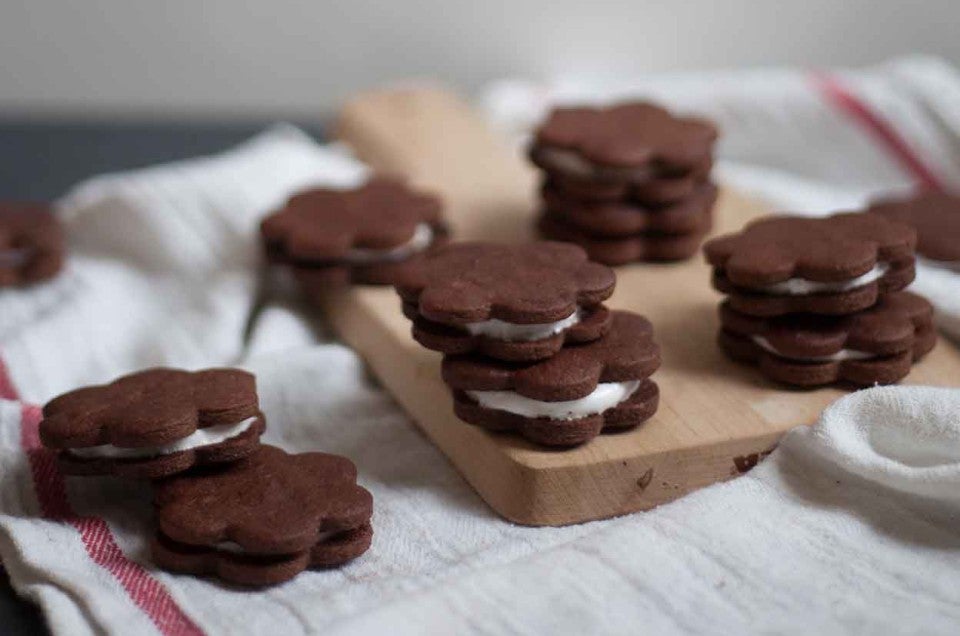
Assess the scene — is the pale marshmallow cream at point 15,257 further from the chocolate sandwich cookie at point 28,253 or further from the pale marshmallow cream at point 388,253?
the pale marshmallow cream at point 388,253

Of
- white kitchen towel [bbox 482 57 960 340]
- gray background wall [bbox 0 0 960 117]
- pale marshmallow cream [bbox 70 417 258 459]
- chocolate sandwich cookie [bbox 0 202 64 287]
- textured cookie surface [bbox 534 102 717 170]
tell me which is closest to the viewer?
pale marshmallow cream [bbox 70 417 258 459]

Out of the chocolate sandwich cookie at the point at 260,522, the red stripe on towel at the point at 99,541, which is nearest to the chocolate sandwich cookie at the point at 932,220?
the chocolate sandwich cookie at the point at 260,522

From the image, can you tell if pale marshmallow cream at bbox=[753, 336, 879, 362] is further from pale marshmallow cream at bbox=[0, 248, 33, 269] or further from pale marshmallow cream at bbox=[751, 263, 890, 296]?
pale marshmallow cream at bbox=[0, 248, 33, 269]

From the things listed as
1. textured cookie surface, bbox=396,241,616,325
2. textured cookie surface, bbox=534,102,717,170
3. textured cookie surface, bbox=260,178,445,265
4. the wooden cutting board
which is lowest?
the wooden cutting board

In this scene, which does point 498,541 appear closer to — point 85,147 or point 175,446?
point 175,446

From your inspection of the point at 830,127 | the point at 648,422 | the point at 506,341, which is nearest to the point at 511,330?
the point at 506,341

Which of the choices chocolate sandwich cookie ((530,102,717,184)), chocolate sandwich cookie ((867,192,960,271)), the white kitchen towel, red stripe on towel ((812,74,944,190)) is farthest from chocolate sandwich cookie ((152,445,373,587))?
red stripe on towel ((812,74,944,190))

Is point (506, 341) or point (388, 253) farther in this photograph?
point (388, 253)

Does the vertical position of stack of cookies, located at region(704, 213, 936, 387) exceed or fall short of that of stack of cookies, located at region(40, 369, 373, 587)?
it exceeds it
